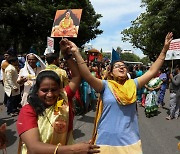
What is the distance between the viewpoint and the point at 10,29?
3020cm

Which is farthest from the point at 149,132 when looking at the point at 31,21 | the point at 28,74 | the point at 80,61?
the point at 31,21

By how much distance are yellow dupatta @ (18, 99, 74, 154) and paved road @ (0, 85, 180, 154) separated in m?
3.46

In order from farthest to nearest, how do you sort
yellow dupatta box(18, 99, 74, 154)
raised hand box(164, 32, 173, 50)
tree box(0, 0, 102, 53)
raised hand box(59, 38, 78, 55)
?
1. tree box(0, 0, 102, 53)
2. raised hand box(164, 32, 173, 50)
3. raised hand box(59, 38, 78, 55)
4. yellow dupatta box(18, 99, 74, 154)

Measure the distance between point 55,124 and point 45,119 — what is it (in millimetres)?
75

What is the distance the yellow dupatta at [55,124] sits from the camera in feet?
6.20

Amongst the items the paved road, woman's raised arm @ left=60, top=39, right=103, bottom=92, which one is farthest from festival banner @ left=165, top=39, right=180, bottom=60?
woman's raised arm @ left=60, top=39, right=103, bottom=92

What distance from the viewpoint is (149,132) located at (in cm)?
679

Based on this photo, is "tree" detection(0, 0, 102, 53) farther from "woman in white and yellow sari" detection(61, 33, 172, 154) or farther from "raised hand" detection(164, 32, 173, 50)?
"woman in white and yellow sari" detection(61, 33, 172, 154)

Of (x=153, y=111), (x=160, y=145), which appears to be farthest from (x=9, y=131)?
(x=153, y=111)

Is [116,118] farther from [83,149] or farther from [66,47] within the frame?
[83,149]

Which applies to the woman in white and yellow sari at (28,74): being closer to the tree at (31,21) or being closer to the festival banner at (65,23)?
the festival banner at (65,23)

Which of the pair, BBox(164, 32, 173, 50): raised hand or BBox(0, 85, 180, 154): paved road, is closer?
BBox(164, 32, 173, 50): raised hand

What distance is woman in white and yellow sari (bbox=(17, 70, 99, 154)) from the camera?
175 centimetres

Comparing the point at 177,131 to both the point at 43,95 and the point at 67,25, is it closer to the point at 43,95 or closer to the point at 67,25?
the point at 67,25
